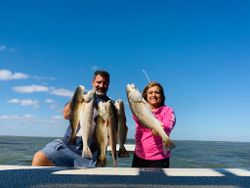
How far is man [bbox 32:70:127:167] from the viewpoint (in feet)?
16.7

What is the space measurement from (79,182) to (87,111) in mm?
1817

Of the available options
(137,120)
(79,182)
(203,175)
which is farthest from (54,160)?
(203,175)

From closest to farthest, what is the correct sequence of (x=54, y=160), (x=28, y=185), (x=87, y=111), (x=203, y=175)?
1. (x=28, y=185)
2. (x=203, y=175)
3. (x=87, y=111)
4. (x=54, y=160)

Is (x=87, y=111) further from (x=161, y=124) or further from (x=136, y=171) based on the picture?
(x=136, y=171)

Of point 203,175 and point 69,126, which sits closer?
point 203,175

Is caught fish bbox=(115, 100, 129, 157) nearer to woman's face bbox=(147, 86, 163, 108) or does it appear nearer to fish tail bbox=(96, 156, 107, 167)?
fish tail bbox=(96, 156, 107, 167)

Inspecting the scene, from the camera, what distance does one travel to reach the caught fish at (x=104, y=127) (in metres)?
4.76

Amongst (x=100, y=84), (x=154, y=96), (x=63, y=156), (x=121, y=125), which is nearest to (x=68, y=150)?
(x=63, y=156)

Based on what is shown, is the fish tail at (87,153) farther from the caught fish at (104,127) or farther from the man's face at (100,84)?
the man's face at (100,84)

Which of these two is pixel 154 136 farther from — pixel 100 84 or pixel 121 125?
pixel 100 84

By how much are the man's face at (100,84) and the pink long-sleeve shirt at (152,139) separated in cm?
67

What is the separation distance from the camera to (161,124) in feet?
16.8

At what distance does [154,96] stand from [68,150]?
1.63 metres

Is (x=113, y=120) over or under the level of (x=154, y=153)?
over
